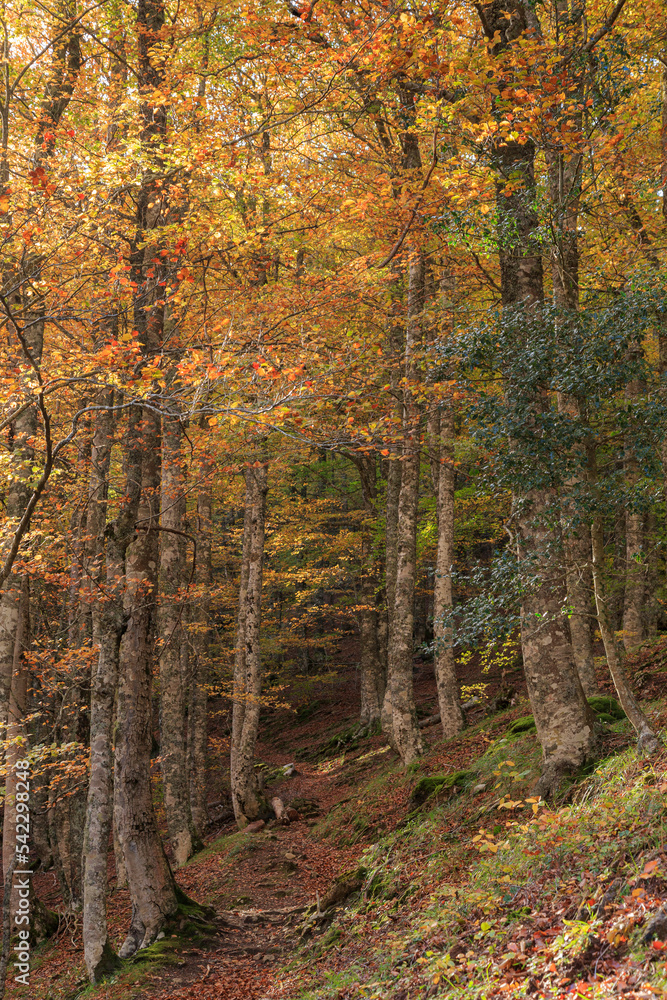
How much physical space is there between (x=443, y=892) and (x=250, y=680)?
8553 millimetres

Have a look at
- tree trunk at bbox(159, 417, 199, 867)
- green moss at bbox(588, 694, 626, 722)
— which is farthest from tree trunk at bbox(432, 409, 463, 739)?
tree trunk at bbox(159, 417, 199, 867)

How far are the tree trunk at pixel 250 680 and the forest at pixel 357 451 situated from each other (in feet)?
0.23

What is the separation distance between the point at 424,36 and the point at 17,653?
1000 cm

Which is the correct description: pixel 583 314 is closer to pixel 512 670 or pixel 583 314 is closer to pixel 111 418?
pixel 111 418

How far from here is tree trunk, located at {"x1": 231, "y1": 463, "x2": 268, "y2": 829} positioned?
14.6 meters

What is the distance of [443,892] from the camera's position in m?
6.46

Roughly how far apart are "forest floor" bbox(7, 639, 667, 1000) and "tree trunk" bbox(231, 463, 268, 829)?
0.82 metres

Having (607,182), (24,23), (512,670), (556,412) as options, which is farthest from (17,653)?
(512,670)

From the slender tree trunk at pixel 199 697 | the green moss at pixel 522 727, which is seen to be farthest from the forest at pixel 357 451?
the slender tree trunk at pixel 199 697

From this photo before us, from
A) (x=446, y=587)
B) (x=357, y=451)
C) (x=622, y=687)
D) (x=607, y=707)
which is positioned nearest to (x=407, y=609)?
(x=446, y=587)

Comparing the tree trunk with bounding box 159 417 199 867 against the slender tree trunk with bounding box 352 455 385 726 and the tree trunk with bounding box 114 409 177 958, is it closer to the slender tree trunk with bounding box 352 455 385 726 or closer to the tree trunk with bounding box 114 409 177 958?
the tree trunk with bounding box 114 409 177 958

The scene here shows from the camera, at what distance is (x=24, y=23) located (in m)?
9.54

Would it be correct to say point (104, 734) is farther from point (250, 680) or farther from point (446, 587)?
point (446, 587)

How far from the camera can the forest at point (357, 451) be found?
20.5 ft
